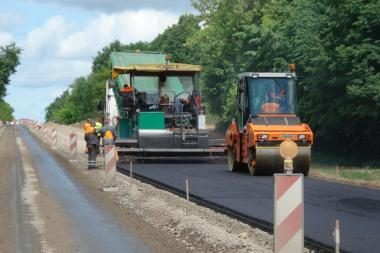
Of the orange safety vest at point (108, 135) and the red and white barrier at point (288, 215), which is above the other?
the orange safety vest at point (108, 135)

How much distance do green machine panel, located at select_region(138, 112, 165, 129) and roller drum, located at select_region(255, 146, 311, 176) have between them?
728 centimetres

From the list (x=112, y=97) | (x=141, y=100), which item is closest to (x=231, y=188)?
(x=141, y=100)

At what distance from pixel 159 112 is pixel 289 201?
1892 cm

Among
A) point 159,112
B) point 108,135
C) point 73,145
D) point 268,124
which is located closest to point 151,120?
point 159,112

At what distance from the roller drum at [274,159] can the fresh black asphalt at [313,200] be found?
1.01ft

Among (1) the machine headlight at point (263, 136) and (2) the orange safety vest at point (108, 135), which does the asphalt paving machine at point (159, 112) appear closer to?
(2) the orange safety vest at point (108, 135)

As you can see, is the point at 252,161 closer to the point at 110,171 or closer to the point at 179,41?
the point at 110,171

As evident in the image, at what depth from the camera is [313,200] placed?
13812 mm

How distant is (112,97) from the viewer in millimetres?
30359

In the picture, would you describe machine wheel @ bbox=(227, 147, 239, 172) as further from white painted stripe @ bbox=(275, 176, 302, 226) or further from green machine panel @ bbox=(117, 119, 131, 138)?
white painted stripe @ bbox=(275, 176, 302, 226)

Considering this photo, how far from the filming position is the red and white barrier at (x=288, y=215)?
7.36 meters

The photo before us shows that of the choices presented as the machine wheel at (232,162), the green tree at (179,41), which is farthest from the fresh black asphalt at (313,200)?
the green tree at (179,41)

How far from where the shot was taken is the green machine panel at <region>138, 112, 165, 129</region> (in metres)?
26.0

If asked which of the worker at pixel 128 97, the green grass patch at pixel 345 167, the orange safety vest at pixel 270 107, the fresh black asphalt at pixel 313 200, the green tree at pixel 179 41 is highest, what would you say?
the green tree at pixel 179 41
